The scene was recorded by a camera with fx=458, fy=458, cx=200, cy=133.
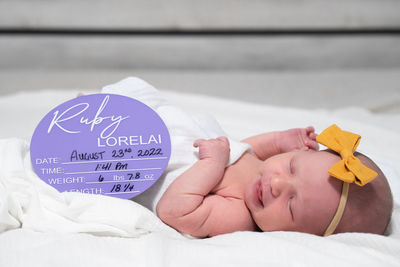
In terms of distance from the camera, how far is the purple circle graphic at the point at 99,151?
1068mm

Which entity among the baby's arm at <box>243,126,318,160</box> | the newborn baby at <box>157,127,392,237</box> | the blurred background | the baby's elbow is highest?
the blurred background

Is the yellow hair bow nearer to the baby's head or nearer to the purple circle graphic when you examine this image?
the baby's head

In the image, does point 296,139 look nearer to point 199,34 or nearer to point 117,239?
point 117,239

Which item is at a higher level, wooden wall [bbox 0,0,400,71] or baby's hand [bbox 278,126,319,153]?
wooden wall [bbox 0,0,400,71]

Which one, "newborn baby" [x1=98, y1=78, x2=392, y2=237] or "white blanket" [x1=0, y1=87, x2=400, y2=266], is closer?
"white blanket" [x1=0, y1=87, x2=400, y2=266]

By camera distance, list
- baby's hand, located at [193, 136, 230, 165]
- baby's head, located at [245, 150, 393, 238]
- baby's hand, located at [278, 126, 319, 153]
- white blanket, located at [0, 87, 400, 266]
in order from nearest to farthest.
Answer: white blanket, located at [0, 87, 400, 266] < baby's head, located at [245, 150, 393, 238] < baby's hand, located at [193, 136, 230, 165] < baby's hand, located at [278, 126, 319, 153]

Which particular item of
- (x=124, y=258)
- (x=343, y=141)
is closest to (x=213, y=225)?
(x=124, y=258)

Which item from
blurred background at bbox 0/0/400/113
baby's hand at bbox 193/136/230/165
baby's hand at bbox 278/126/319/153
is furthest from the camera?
blurred background at bbox 0/0/400/113

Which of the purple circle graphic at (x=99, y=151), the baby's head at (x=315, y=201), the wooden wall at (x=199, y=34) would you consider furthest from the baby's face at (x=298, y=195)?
the wooden wall at (x=199, y=34)

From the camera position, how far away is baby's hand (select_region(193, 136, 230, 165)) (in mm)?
1088

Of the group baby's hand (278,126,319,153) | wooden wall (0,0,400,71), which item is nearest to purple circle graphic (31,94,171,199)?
baby's hand (278,126,319,153)

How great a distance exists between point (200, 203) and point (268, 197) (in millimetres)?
154

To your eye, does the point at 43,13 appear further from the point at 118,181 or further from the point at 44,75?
the point at 118,181

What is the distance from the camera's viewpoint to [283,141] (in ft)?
4.27
